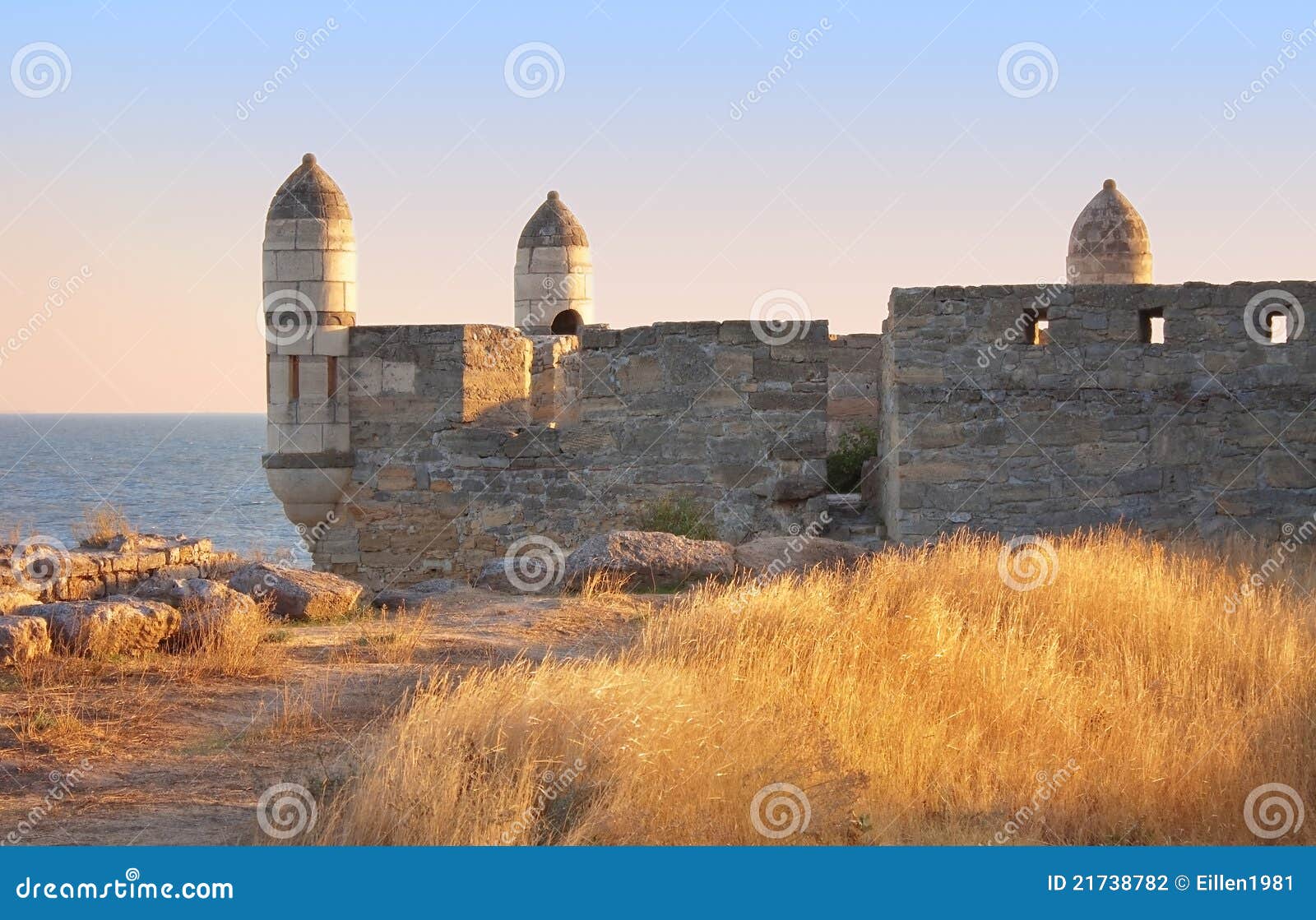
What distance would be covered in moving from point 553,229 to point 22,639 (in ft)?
46.5

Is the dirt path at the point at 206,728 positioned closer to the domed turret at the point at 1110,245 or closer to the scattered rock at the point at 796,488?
the scattered rock at the point at 796,488

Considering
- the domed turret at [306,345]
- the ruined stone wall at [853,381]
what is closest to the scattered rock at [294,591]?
the domed turret at [306,345]

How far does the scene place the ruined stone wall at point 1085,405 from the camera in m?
11.5

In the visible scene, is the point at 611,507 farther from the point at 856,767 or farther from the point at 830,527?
the point at 856,767

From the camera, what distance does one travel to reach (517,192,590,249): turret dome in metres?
20.7

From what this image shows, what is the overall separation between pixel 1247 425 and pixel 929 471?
8.82ft

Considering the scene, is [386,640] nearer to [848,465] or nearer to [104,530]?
[104,530]

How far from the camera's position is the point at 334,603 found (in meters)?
9.33

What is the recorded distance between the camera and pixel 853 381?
54.9 feet

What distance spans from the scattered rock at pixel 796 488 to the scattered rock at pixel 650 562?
2.16 m

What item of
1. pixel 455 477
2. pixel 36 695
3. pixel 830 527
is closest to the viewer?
pixel 36 695

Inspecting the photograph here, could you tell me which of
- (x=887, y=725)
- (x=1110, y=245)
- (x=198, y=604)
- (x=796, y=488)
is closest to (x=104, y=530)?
(x=198, y=604)

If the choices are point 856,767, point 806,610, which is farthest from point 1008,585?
point 856,767

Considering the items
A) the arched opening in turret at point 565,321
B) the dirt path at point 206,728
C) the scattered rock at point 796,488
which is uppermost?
the arched opening in turret at point 565,321
